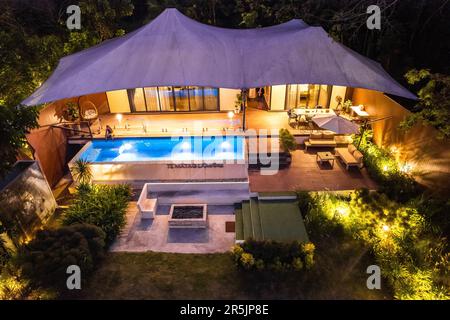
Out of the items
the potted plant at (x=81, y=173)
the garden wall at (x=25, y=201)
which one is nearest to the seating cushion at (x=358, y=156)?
the potted plant at (x=81, y=173)

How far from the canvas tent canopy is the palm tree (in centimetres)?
241

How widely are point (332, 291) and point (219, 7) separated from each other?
19572 millimetres

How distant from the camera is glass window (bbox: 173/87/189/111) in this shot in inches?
615

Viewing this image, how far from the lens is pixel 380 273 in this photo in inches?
307

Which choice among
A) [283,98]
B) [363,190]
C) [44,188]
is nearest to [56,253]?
[44,188]

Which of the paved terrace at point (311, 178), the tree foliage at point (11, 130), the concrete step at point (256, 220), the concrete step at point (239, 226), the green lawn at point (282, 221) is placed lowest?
the concrete step at point (239, 226)

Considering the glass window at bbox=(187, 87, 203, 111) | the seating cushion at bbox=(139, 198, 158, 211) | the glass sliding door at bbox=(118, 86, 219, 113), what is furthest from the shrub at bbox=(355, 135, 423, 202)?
the glass window at bbox=(187, 87, 203, 111)

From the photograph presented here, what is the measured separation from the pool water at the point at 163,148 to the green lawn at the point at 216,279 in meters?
4.84

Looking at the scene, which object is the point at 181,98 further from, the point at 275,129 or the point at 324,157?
the point at 324,157

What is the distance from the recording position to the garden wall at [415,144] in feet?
31.3

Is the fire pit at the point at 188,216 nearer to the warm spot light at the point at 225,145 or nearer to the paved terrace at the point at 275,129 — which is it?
the paved terrace at the point at 275,129

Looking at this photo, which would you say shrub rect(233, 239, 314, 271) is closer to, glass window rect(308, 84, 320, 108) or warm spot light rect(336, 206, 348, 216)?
warm spot light rect(336, 206, 348, 216)

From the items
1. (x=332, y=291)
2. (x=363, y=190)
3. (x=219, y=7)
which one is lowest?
(x=332, y=291)
